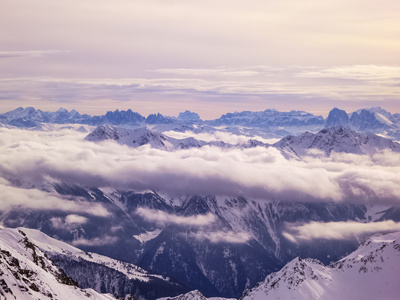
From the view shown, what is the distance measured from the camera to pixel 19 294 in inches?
7618

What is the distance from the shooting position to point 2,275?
638ft

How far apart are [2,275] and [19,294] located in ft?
32.2
